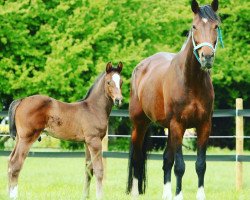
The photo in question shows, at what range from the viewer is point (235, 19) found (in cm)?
2912

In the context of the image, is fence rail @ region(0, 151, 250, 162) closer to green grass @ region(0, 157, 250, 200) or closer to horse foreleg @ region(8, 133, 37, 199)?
green grass @ region(0, 157, 250, 200)

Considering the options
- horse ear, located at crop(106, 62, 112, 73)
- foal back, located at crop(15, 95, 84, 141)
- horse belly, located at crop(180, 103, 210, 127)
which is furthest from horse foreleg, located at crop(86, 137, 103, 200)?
horse belly, located at crop(180, 103, 210, 127)

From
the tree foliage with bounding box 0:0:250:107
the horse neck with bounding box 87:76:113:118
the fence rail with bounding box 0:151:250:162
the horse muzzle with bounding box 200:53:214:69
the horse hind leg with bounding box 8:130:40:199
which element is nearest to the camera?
the horse muzzle with bounding box 200:53:214:69

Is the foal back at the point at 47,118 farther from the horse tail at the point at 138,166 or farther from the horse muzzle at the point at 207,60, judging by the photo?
the horse muzzle at the point at 207,60

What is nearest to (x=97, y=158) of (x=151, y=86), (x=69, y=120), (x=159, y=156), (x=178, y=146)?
(x=69, y=120)

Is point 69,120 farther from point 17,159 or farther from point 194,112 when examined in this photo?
point 194,112

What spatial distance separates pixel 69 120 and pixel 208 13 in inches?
109

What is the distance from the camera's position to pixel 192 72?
846cm

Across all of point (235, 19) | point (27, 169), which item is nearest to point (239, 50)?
point (235, 19)

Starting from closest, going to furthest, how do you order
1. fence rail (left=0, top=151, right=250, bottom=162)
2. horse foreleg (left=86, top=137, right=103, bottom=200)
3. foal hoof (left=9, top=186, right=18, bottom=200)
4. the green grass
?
1. foal hoof (left=9, top=186, right=18, bottom=200)
2. horse foreleg (left=86, top=137, right=103, bottom=200)
3. the green grass
4. fence rail (left=0, top=151, right=250, bottom=162)

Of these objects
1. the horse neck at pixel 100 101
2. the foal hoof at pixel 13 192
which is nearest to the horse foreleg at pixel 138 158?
the horse neck at pixel 100 101

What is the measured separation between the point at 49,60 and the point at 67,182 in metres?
11.6

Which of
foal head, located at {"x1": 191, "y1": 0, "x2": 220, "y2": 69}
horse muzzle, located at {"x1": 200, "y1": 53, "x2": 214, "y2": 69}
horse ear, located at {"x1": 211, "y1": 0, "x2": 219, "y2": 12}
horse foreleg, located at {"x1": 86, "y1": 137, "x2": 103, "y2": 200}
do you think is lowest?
horse foreleg, located at {"x1": 86, "y1": 137, "x2": 103, "y2": 200}

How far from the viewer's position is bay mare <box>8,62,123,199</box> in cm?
960
